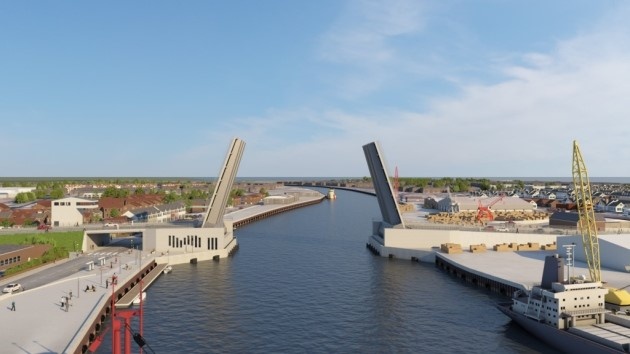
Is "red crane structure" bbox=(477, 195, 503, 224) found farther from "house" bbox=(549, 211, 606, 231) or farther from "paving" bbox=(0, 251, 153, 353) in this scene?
"paving" bbox=(0, 251, 153, 353)

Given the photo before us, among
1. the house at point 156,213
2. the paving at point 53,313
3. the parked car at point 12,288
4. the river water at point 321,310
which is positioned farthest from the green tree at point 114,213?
the parked car at point 12,288

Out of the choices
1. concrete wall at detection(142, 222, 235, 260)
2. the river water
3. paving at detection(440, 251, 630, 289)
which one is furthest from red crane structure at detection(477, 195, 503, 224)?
concrete wall at detection(142, 222, 235, 260)

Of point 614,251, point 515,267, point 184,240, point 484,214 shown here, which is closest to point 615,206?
point 484,214

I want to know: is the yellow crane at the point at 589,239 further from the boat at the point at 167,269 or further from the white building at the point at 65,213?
the white building at the point at 65,213

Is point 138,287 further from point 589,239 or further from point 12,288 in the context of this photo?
point 589,239

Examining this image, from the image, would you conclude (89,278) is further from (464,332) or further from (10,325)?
(464,332)

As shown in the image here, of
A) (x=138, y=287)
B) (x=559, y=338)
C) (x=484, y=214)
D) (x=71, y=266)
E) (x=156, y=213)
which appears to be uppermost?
(x=156, y=213)

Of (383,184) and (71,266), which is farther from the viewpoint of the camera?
(383,184)
